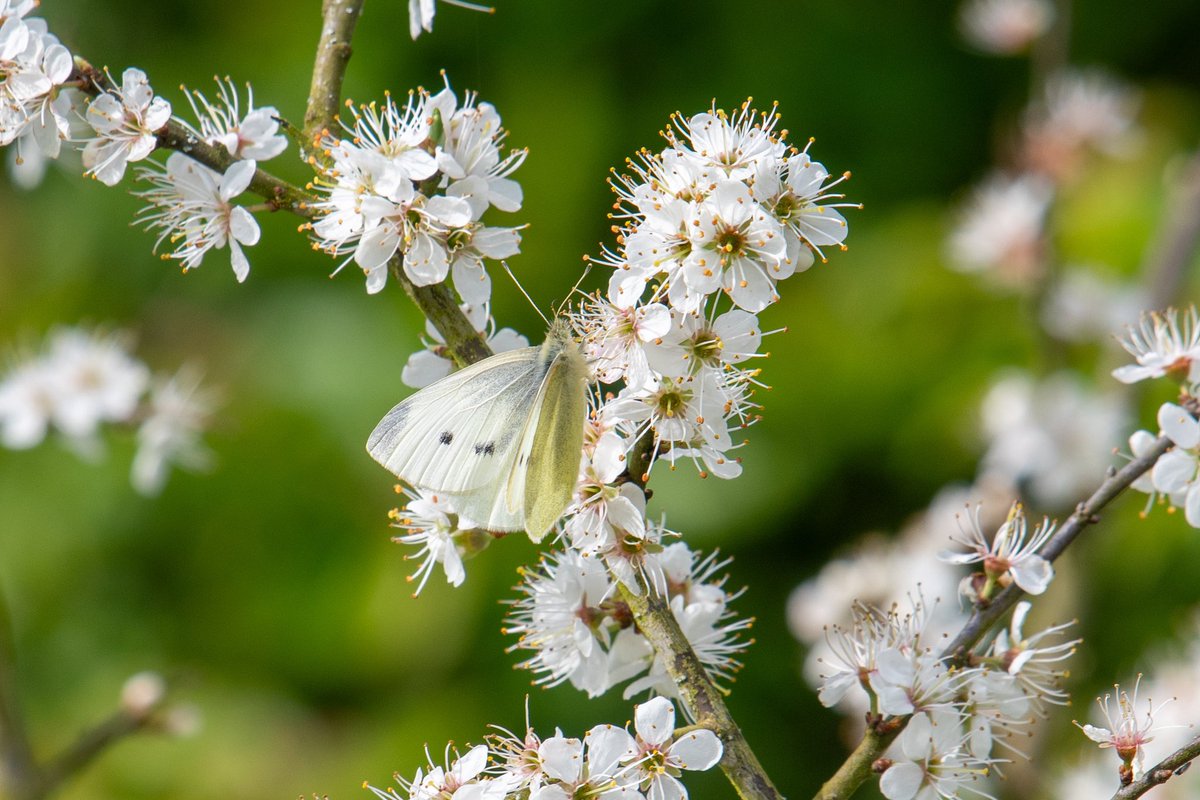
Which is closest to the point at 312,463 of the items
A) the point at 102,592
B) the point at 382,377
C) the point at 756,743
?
the point at 382,377

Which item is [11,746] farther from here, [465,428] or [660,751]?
[660,751]

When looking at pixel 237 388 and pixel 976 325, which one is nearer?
pixel 976 325

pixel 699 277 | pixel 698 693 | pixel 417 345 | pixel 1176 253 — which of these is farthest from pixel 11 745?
pixel 1176 253

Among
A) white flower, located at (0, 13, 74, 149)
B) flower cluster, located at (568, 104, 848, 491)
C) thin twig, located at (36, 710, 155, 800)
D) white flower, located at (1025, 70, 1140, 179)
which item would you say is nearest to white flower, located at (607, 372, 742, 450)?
flower cluster, located at (568, 104, 848, 491)

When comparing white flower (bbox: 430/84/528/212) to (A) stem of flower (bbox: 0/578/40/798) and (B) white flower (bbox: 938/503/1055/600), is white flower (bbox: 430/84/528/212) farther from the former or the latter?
(A) stem of flower (bbox: 0/578/40/798)

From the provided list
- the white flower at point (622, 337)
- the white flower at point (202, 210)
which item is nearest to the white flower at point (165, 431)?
the white flower at point (202, 210)

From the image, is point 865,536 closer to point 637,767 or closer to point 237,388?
point 237,388
